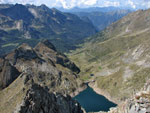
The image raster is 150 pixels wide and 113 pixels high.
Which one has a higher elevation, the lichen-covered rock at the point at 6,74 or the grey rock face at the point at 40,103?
the lichen-covered rock at the point at 6,74

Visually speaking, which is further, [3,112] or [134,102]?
[3,112]

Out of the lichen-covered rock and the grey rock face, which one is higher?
the lichen-covered rock

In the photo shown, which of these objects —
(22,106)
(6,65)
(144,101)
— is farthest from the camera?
(6,65)

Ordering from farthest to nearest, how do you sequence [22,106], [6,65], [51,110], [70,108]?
[6,65] < [70,108] < [51,110] < [22,106]

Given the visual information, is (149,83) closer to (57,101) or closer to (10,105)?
(57,101)

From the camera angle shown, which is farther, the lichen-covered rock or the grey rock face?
the lichen-covered rock

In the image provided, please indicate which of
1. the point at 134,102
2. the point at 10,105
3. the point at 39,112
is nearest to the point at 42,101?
the point at 39,112

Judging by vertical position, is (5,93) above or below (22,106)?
above

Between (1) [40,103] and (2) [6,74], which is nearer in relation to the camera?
(1) [40,103]

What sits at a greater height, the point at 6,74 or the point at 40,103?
the point at 6,74

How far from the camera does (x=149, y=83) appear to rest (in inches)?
3917

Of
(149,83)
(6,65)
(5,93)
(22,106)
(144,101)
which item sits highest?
(6,65)

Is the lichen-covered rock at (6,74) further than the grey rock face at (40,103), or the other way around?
the lichen-covered rock at (6,74)

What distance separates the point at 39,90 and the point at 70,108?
36.5m
